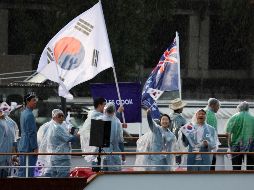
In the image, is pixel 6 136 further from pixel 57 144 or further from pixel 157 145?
pixel 157 145

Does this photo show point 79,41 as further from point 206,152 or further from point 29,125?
point 206,152

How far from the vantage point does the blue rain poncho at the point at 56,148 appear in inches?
569

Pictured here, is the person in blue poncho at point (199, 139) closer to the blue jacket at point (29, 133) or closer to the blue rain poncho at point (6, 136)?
the blue jacket at point (29, 133)

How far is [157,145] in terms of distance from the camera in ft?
48.1

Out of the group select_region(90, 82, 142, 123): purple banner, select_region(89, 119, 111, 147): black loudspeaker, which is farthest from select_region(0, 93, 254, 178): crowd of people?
select_region(90, 82, 142, 123): purple banner

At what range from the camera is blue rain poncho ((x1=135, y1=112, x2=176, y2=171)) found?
47.8 feet

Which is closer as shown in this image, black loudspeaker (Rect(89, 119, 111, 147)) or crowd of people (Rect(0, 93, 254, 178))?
black loudspeaker (Rect(89, 119, 111, 147))

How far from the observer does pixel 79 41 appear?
15.9 meters

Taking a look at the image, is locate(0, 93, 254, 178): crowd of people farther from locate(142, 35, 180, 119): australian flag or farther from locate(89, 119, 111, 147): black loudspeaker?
locate(142, 35, 180, 119): australian flag

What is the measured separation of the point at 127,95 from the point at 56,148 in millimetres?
1593

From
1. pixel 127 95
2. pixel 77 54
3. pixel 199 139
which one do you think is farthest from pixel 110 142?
pixel 77 54

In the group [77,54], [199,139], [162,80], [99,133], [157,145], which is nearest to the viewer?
[99,133]

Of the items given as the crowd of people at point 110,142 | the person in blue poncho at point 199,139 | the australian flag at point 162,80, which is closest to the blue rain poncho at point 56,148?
the crowd of people at point 110,142

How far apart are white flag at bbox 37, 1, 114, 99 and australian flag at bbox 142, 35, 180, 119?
3.59 feet
